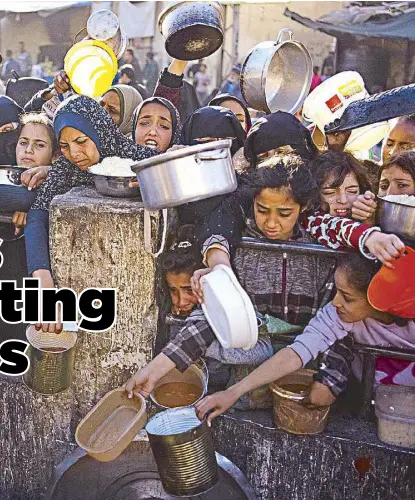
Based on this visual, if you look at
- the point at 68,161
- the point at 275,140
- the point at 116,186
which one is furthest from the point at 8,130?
the point at 275,140

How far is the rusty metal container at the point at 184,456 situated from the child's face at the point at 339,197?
107cm

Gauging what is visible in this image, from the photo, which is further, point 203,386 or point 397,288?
point 203,386

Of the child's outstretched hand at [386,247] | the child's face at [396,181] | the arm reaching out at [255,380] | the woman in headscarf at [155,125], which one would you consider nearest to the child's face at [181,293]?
the arm reaching out at [255,380]

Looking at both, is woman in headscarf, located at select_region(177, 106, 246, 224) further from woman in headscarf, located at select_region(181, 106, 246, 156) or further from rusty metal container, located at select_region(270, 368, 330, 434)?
rusty metal container, located at select_region(270, 368, 330, 434)

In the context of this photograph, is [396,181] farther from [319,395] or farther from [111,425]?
[111,425]

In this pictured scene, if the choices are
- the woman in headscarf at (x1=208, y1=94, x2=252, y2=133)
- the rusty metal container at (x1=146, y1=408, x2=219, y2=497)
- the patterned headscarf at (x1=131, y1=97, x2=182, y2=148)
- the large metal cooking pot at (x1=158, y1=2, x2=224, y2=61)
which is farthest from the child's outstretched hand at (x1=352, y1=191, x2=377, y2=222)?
the woman in headscarf at (x1=208, y1=94, x2=252, y2=133)

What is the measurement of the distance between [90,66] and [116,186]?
75.1 inches

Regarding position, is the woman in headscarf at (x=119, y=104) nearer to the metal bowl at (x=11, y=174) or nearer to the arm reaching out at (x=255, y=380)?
the metal bowl at (x=11, y=174)

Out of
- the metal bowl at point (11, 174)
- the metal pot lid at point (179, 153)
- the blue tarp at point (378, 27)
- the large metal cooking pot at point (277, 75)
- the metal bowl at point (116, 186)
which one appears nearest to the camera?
the metal pot lid at point (179, 153)

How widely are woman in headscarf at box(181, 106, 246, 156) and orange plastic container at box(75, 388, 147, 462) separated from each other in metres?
1.45

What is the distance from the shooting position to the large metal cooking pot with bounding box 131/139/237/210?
7.68 ft

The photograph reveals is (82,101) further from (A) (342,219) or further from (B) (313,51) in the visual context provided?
(B) (313,51)

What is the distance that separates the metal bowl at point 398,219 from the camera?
241cm

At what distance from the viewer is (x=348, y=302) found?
8.29 feet
